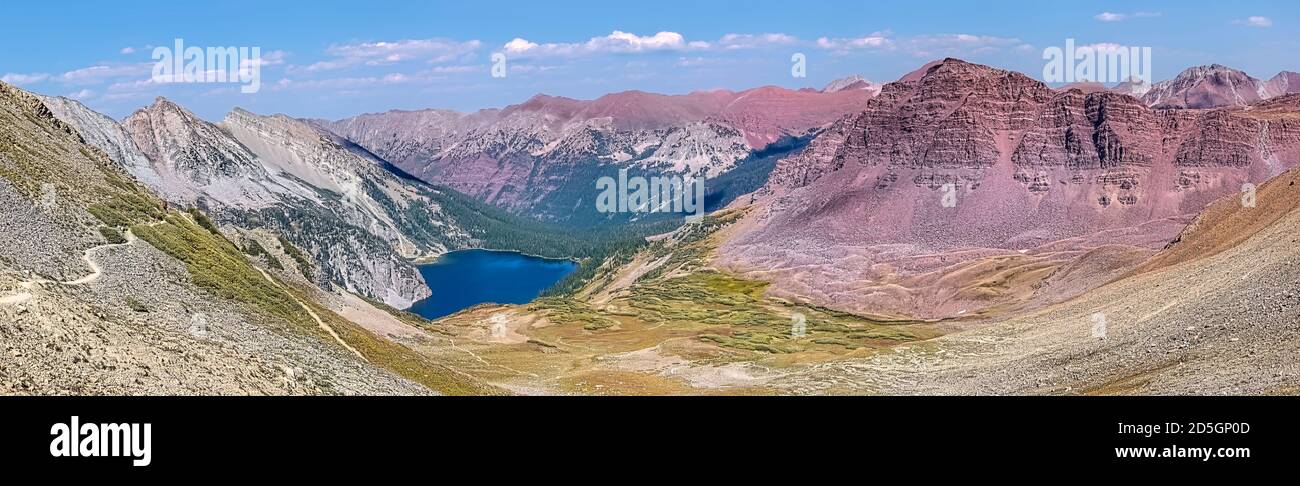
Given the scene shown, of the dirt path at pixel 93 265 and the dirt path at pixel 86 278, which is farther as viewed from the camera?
the dirt path at pixel 93 265

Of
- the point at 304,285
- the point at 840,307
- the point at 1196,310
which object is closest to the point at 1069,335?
the point at 1196,310

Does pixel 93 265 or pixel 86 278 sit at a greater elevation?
pixel 93 265

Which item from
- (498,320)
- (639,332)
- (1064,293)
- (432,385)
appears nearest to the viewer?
(432,385)

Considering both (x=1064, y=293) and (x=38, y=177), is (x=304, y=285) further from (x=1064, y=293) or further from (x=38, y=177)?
(x=1064, y=293)

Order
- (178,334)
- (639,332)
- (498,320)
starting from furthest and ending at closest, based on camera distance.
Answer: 1. (498,320)
2. (639,332)
3. (178,334)

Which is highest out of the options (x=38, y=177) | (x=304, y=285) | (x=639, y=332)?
(x=38, y=177)

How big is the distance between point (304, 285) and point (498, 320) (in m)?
50.5

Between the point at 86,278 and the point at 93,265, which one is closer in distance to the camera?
the point at 86,278

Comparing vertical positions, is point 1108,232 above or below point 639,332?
above

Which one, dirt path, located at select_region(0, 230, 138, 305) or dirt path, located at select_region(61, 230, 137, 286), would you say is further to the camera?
dirt path, located at select_region(61, 230, 137, 286)
